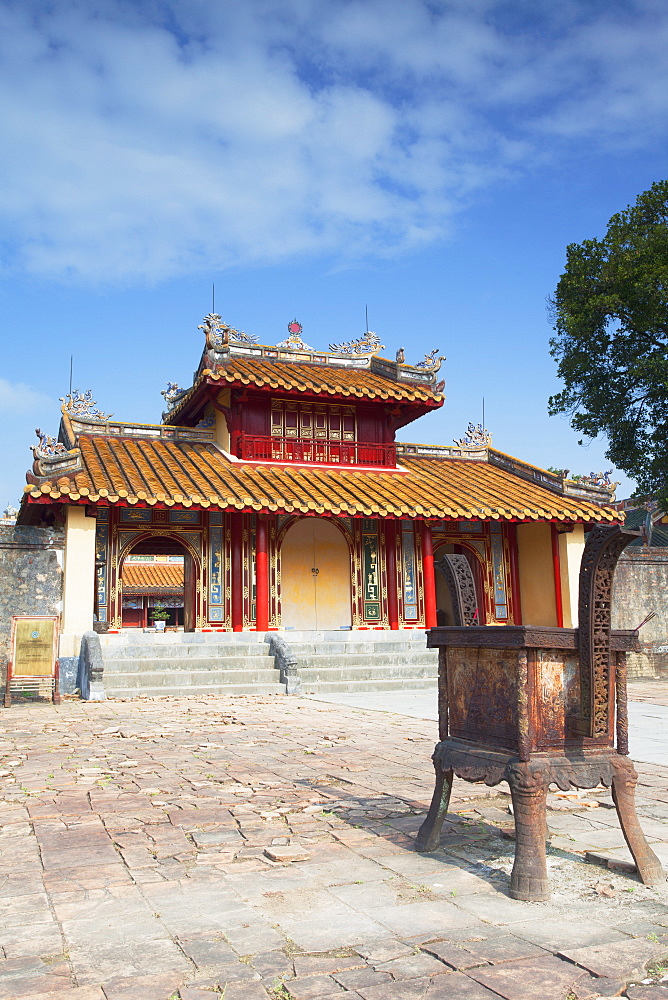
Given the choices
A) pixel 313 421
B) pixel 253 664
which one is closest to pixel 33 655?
pixel 253 664

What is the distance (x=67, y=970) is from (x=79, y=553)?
12.1 meters

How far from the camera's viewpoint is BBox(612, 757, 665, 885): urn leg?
11.3 feet

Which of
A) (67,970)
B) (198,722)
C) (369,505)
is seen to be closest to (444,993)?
(67,970)

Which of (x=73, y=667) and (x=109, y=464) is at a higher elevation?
(x=109, y=464)

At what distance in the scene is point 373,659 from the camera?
14.7 metres

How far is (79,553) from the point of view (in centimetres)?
1423

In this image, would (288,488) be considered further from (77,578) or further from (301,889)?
(301,889)

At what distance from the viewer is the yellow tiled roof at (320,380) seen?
17172 millimetres

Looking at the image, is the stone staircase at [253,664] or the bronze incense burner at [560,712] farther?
the stone staircase at [253,664]

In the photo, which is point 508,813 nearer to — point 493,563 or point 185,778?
point 185,778

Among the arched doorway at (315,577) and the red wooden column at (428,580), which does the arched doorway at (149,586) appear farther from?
the red wooden column at (428,580)

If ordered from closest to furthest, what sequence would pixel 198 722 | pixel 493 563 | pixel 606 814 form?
pixel 606 814
pixel 198 722
pixel 493 563

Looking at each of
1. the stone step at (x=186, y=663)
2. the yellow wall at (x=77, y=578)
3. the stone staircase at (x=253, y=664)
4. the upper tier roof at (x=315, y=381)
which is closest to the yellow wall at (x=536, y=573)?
the upper tier roof at (x=315, y=381)

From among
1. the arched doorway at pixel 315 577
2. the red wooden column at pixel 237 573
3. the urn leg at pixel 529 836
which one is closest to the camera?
the urn leg at pixel 529 836
